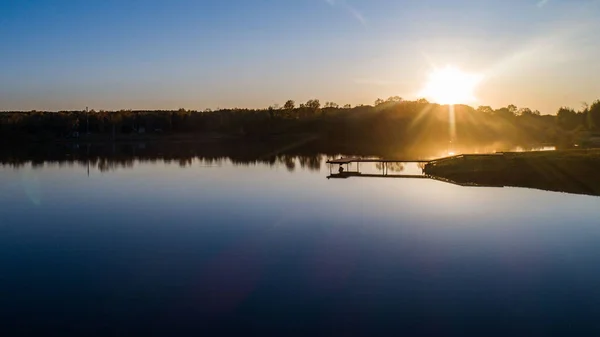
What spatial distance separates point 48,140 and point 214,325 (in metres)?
96.8

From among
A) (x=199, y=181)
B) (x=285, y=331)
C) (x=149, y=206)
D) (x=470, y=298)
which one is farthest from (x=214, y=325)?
(x=199, y=181)

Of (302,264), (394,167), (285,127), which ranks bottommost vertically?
(302,264)

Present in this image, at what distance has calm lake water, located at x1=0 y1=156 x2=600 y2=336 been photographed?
34.8 feet

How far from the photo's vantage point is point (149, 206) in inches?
952

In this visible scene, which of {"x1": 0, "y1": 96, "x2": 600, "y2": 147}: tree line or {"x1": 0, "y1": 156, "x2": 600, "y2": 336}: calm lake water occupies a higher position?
{"x1": 0, "y1": 96, "x2": 600, "y2": 147}: tree line

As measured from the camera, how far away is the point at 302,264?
1444 centimetres

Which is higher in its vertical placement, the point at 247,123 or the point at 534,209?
the point at 247,123

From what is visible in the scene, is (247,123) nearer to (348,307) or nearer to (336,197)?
(336,197)

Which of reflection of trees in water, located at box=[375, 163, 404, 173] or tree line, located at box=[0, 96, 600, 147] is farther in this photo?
tree line, located at box=[0, 96, 600, 147]

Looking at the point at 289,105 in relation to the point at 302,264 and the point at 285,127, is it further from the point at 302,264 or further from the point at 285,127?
the point at 302,264

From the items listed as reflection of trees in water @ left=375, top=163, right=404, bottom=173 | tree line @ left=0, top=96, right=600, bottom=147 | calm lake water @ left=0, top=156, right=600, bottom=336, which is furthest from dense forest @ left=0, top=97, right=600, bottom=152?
calm lake water @ left=0, top=156, right=600, bottom=336

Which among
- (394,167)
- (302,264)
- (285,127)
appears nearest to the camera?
(302,264)

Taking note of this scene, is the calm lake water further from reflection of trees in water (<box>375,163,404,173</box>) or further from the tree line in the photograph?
the tree line

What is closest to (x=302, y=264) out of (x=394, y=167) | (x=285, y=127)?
(x=394, y=167)
